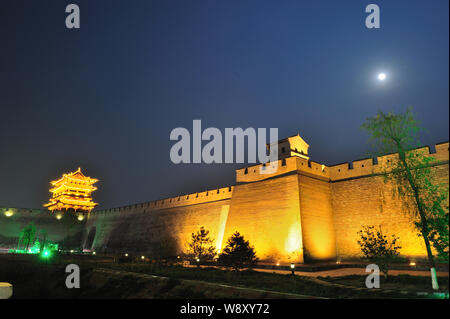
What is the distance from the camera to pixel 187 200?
2242 cm

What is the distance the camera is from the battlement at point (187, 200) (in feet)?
64.2

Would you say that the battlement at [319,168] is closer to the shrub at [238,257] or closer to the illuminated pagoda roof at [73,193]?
the shrub at [238,257]

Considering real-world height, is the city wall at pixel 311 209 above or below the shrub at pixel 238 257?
above

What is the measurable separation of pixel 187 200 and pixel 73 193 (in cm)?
1622

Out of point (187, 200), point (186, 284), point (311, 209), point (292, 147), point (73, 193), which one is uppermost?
point (292, 147)

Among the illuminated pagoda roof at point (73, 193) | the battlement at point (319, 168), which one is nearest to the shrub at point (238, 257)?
the battlement at point (319, 168)

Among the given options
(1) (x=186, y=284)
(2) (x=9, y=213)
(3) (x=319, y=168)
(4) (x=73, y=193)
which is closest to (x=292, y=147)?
(3) (x=319, y=168)

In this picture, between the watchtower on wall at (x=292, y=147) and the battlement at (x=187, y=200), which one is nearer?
the battlement at (x=187, y=200)

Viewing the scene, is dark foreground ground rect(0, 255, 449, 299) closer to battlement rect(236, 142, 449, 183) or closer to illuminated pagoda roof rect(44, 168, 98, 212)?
battlement rect(236, 142, 449, 183)

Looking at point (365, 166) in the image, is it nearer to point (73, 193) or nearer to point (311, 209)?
point (311, 209)

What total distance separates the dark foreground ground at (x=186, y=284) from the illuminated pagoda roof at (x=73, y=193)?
49.3ft
